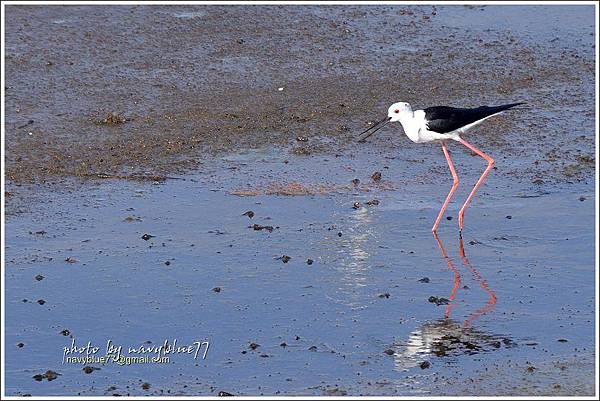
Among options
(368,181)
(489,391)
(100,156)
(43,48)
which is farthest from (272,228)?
(43,48)

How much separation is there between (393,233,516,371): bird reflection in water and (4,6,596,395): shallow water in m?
0.01

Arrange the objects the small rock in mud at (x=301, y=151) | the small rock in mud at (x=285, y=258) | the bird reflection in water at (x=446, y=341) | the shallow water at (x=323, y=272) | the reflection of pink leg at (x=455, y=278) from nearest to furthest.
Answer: the shallow water at (x=323, y=272)
the bird reflection in water at (x=446, y=341)
the reflection of pink leg at (x=455, y=278)
the small rock in mud at (x=285, y=258)
the small rock in mud at (x=301, y=151)

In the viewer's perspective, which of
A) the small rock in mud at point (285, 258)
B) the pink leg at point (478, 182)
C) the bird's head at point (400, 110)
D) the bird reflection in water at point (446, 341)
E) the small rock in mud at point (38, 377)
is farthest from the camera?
the bird's head at point (400, 110)

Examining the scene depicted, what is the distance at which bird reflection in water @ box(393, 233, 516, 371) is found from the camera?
6500 mm

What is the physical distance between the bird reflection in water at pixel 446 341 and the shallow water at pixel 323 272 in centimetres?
1

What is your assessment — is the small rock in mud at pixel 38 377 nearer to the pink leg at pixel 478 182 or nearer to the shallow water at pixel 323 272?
the shallow water at pixel 323 272

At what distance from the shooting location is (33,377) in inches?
245

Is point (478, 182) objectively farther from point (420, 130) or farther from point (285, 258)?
point (285, 258)

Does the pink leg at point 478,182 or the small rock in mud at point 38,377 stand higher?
the pink leg at point 478,182

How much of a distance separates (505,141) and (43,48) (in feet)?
16.1

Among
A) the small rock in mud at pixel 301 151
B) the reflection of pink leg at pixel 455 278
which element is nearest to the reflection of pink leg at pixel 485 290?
the reflection of pink leg at pixel 455 278

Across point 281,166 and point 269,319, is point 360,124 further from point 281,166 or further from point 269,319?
point 269,319

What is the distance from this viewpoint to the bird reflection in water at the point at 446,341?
6500mm

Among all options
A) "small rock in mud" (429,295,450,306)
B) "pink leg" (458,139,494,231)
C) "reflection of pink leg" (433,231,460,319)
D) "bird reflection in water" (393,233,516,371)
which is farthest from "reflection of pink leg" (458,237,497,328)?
"pink leg" (458,139,494,231)
